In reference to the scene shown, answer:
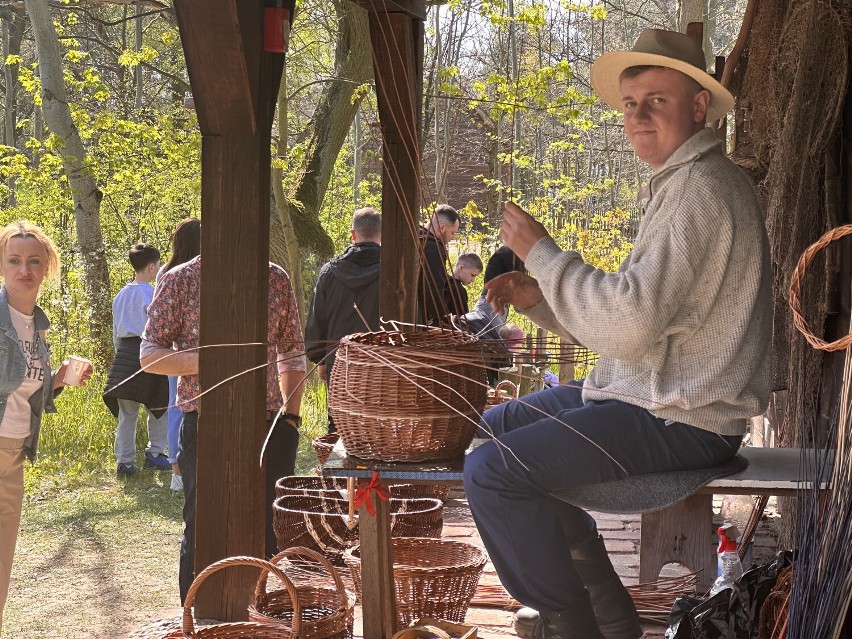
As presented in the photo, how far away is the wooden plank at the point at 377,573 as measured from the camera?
2859 mm

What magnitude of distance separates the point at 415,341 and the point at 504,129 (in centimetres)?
1046

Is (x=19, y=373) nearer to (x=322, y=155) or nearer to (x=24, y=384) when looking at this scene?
(x=24, y=384)

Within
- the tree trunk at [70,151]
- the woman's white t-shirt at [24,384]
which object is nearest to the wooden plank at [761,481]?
the woman's white t-shirt at [24,384]

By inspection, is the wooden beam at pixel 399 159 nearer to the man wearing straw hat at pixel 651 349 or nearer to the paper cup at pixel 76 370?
the paper cup at pixel 76 370

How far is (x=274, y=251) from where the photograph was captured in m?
9.34

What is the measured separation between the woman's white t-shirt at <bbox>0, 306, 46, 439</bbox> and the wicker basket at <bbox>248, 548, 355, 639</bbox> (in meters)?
1.27

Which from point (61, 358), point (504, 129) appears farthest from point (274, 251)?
point (504, 129)

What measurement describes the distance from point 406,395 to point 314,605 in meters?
1.32

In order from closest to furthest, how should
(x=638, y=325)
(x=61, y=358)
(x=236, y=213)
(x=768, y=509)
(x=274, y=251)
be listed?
(x=638, y=325), (x=236, y=213), (x=768, y=509), (x=274, y=251), (x=61, y=358)

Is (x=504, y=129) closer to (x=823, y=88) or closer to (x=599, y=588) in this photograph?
(x=823, y=88)

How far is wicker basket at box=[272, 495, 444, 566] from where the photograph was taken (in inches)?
161

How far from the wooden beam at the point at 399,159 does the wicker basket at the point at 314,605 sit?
1256 millimetres

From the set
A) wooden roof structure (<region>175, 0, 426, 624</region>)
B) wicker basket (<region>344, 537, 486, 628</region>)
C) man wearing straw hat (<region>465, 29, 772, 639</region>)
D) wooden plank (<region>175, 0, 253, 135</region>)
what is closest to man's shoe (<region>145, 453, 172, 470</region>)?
wicker basket (<region>344, 537, 486, 628</region>)

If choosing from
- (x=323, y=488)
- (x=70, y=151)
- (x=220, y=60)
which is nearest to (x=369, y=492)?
(x=220, y=60)
